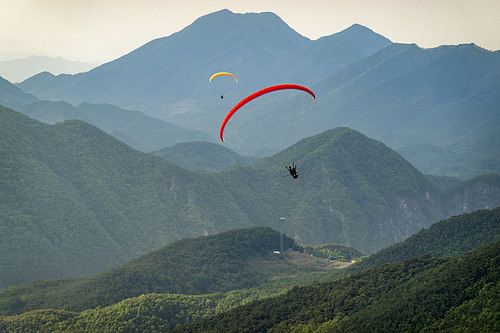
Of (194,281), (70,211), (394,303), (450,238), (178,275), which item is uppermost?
(70,211)

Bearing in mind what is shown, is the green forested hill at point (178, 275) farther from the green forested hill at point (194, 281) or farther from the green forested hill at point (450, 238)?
the green forested hill at point (450, 238)

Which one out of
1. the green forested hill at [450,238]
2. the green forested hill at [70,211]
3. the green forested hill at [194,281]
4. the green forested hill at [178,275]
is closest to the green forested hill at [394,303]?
the green forested hill at [194,281]

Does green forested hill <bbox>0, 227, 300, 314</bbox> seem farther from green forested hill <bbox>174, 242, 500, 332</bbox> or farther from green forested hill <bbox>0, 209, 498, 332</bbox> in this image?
green forested hill <bbox>174, 242, 500, 332</bbox>

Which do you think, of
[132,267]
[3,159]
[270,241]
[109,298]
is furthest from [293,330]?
[3,159]

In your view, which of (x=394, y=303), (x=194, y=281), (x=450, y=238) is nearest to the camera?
(x=394, y=303)

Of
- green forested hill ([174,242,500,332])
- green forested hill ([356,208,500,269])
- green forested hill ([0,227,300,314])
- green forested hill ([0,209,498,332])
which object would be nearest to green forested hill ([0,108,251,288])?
green forested hill ([0,227,300,314])

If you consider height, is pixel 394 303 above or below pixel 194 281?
below

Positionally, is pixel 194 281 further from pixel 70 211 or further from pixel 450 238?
pixel 70 211

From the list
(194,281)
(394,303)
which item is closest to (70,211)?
(194,281)

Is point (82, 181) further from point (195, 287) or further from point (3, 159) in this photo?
point (195, 287)
